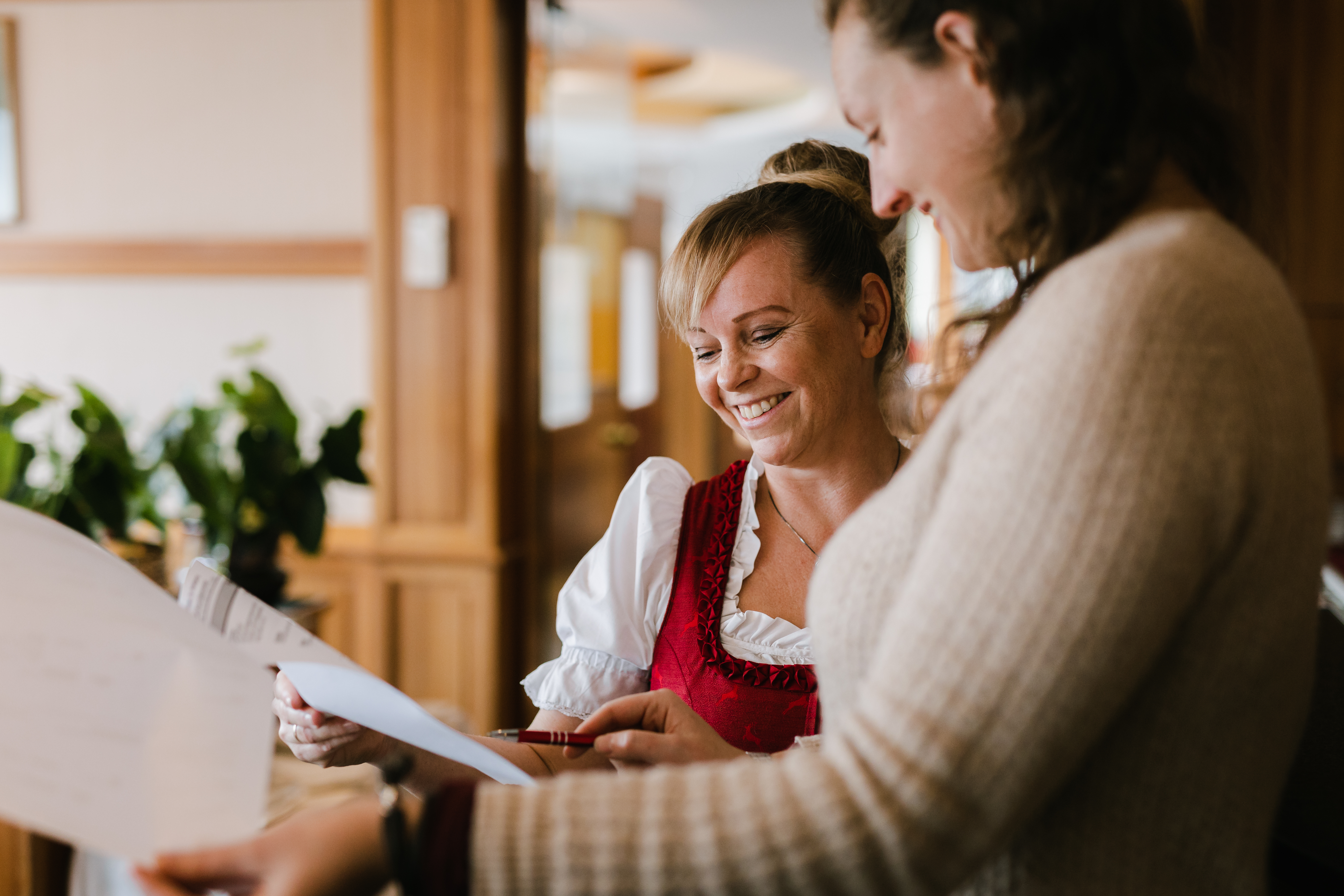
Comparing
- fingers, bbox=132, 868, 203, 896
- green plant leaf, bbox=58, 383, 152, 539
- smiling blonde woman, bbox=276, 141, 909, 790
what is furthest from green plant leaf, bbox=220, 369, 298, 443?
fingers, bbox=132, 868, 203, 896

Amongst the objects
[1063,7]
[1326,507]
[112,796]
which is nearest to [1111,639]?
[1326,507]

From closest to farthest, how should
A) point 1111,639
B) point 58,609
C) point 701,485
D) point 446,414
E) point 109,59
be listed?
point 1111,639 → point 58,609 → point 701,485 → point 446,414 → point 109,59

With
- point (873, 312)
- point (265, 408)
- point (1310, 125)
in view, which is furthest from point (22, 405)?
point (1310, 125)

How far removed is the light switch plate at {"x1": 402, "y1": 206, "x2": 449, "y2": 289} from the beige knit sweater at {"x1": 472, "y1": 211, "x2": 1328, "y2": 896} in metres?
2.41

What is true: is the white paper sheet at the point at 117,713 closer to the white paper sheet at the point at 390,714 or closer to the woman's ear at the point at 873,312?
the white paper sheet at the point at 390,714

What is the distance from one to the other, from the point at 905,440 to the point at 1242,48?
7.65 ft

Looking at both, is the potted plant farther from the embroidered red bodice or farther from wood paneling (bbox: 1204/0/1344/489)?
wood paneling (bbox: 1204/0/1344/489)

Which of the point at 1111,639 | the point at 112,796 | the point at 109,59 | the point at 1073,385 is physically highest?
the point at 109,59

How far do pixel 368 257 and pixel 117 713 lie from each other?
2.47 metres

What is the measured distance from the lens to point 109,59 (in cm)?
310

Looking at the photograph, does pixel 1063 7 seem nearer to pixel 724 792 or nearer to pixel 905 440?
pixel 724 792

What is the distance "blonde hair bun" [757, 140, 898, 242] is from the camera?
4.13ft

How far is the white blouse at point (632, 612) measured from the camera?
1.18 m

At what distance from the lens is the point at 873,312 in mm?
1275
